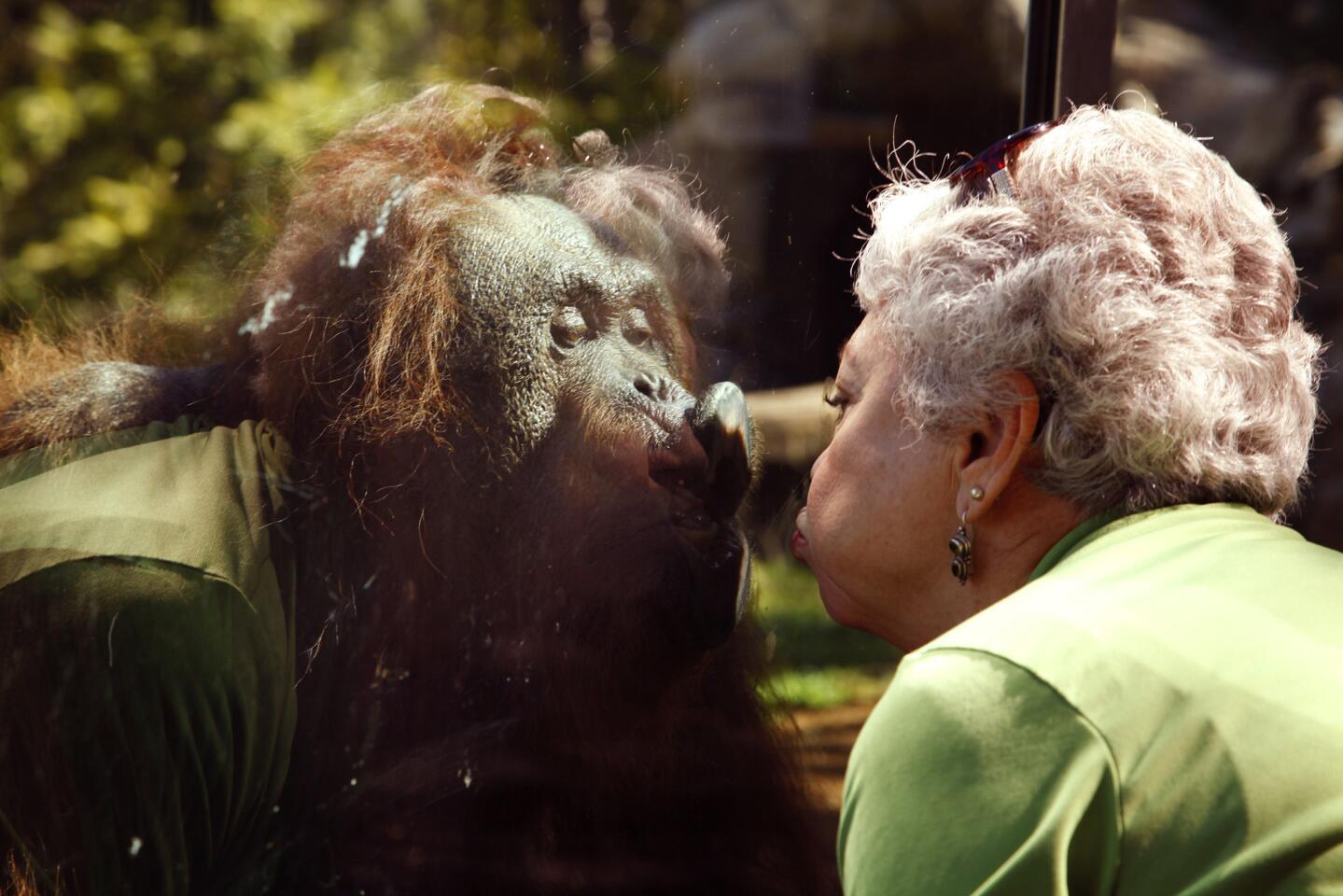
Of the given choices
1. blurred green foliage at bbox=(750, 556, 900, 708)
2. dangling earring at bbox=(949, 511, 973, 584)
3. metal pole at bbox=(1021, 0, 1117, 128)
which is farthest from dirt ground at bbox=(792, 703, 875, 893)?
metal pole at bbox=(1021, 0, 1117, 128)

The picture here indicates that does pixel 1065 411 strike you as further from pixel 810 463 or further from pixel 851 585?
pixel 810 463

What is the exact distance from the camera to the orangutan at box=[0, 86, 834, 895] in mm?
1065

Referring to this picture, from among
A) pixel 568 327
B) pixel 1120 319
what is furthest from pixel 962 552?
pixel 568 327

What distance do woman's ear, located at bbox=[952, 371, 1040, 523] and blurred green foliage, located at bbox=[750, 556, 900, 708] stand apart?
0.43 m

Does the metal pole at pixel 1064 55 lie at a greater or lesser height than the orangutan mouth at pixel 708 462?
greater

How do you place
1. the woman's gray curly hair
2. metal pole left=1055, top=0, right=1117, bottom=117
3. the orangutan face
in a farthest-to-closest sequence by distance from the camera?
metal pole left=1055, top=0, right=1117, bottom=117
the orangutan face
the woman's gray curly hair

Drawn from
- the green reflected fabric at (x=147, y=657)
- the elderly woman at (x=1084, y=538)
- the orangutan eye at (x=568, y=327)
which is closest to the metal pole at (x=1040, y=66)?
the elderly woman at (x=1084, y=538)

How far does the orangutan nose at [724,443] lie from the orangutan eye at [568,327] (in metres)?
0.19

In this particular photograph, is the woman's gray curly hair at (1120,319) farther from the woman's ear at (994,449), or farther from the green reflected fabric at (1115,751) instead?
the green reflected fabric at (1115,751)

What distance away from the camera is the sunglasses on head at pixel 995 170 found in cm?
125

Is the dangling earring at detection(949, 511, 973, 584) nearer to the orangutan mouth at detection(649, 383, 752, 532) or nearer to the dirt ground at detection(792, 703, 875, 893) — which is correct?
the orangutan mouth at detection(649, 383, 752, 532)

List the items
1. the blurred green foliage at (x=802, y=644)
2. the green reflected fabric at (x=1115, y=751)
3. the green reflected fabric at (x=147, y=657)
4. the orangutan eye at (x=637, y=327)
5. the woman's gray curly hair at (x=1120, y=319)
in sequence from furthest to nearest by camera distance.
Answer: the blurred green foliage at (x=802, y=644)
the orangutan eye at (x=637, y=327)
the woman's gray curly hair at (x=1120, y=319)
the green reflected fabric at (x=147, y=657)
the green reflected fabric at (x=1115, y=751)

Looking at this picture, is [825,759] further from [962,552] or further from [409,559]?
[409,559]

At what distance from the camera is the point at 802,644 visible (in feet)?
5.56
